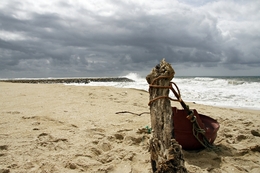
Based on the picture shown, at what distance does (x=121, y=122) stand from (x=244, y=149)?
8.96 ft

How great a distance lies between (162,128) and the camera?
2.64 m

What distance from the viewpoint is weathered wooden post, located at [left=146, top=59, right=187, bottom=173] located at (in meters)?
2.44

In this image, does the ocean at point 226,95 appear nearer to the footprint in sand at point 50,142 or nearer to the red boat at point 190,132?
the red boat at point 190,132

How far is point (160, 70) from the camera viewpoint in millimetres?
2832

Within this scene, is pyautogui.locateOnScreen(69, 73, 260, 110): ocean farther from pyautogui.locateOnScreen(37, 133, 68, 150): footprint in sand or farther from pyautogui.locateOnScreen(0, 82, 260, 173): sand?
pyautogui.locateOnScreen(37, 133, 68, 150): footprint in sand

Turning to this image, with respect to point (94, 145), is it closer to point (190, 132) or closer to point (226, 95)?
point (190, 132)

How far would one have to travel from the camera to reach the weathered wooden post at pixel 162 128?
244 centimetres

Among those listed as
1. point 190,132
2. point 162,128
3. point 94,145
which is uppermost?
point 162,128

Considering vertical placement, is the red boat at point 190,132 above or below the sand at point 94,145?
above

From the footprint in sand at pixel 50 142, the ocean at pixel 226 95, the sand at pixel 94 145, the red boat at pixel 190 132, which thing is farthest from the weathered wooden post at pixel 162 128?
the ocean at pixel 226 95

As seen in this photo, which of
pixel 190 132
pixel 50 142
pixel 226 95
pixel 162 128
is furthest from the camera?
pixel 226 95

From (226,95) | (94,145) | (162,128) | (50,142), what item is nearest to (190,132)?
(162,128)

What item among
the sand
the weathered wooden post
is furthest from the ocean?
the weathered wooden post

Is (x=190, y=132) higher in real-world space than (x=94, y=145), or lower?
higher
